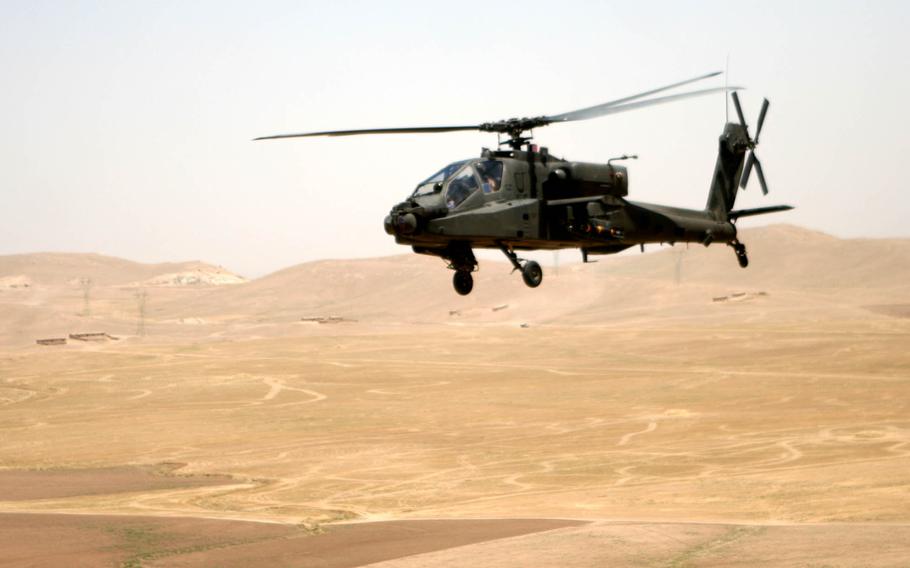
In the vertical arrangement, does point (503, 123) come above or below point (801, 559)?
above

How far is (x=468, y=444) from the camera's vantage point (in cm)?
4744

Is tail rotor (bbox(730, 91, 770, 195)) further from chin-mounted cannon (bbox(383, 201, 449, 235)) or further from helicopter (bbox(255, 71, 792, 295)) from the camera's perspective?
chin-mounted cannon (bbox(383, 201, 449, 235))

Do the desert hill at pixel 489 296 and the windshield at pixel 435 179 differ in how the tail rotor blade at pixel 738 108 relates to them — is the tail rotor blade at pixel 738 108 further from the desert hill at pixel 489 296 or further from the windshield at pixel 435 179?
the desert hill at pixel 489 296

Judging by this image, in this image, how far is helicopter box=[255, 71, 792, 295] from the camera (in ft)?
80.9

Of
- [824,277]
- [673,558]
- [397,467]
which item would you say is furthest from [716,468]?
[824,277]

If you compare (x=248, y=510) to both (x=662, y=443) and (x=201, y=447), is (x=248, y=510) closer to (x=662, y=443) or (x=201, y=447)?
(x=201, y=447)

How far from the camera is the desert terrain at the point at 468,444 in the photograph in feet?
93.0

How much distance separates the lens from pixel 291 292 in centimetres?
16150

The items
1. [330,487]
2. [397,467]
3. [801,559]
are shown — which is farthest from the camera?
[397,467]

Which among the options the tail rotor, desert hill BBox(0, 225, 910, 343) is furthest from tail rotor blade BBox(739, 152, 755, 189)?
desert hill BBox(0, 225, 910, 343)

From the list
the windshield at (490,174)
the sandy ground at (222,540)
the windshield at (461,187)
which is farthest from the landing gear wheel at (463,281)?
the sandy ground at (222,540)

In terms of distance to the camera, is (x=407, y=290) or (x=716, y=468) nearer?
(x=716, y=468)

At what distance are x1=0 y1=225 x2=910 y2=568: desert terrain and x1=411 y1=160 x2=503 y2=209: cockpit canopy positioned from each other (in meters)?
7.59

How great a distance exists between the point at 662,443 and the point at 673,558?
69.7ft
